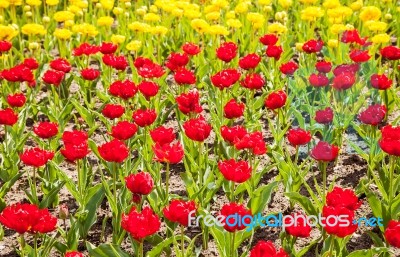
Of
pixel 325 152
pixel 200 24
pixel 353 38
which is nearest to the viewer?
pixel 325 152

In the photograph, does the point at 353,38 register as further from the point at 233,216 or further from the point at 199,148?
the point at 233,216

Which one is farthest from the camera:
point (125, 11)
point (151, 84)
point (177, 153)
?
point (125, 11)

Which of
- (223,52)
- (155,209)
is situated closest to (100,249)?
(155,209)

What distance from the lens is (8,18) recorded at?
7.29 metres

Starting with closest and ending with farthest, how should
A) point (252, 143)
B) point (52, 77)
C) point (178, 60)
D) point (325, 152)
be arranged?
point (325, 152), point (252, 143), point (52, 77), point (178, 60)

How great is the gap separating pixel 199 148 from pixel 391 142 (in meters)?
0.97

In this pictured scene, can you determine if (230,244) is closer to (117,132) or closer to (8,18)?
(117,132)

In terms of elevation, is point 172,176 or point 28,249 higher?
point 28,249

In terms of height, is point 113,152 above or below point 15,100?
above

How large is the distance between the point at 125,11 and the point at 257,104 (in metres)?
2.54

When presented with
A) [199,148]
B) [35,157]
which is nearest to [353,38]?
[199,148]

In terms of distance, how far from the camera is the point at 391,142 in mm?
3248

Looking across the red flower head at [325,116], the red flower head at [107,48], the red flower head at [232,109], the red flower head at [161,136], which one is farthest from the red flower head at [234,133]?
the red flower head at [107,48]

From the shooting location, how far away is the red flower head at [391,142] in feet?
10.6
